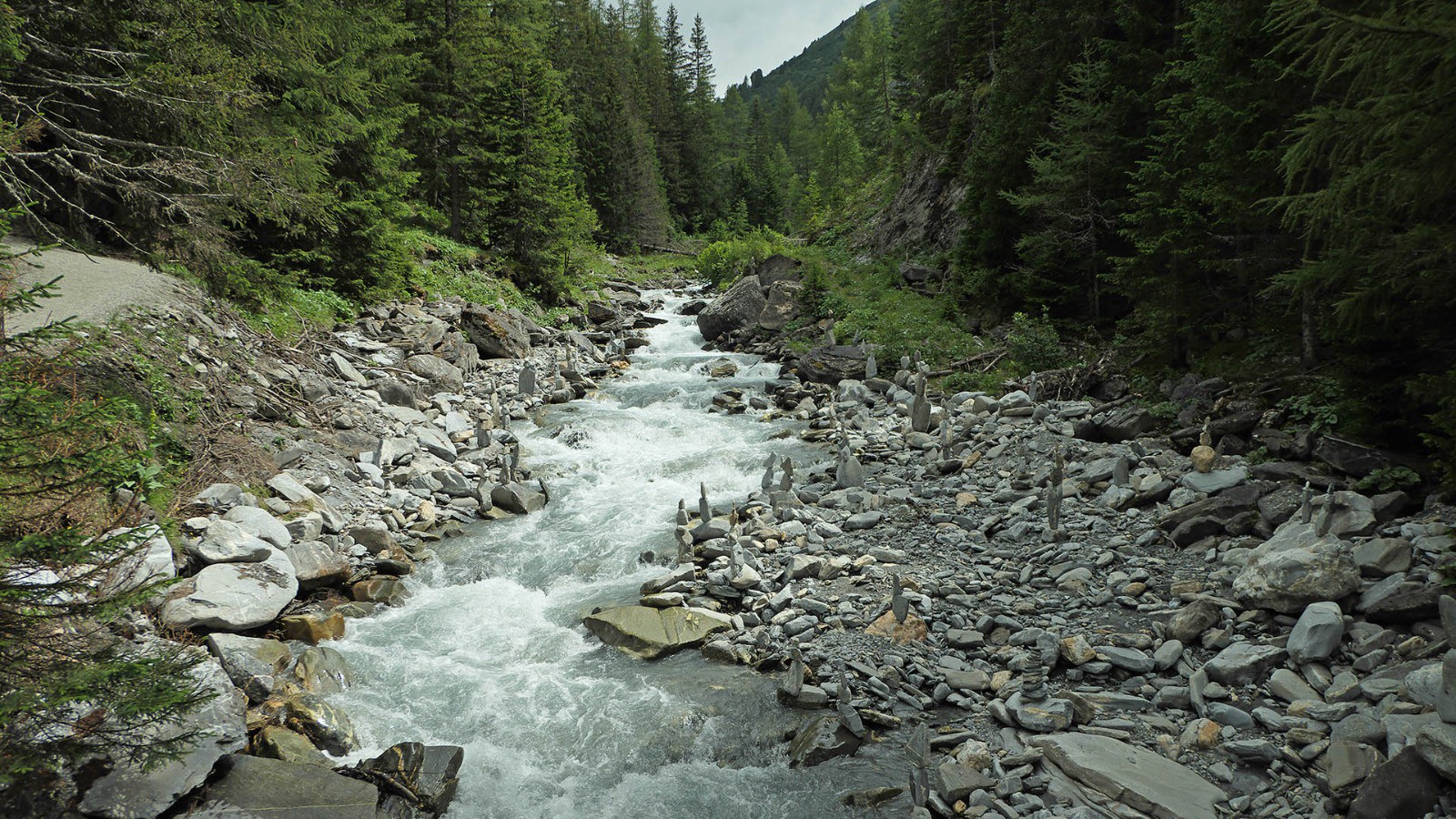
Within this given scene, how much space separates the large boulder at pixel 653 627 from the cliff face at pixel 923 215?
1824 centimetres

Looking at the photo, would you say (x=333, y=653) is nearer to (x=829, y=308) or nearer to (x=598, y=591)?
(x=598, y=591)

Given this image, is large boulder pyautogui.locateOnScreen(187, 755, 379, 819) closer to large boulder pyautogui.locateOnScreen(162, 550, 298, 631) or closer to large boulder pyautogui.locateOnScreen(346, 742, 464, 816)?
large boulder pyautogui.locateOnScreen(346, 742, 464, 816)

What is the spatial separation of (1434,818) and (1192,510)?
4.05 m

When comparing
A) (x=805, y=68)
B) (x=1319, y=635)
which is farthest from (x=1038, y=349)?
(x=805, y=68)

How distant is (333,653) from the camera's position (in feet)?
22.0

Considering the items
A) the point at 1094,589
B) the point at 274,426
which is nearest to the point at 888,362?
the point at 1094,589

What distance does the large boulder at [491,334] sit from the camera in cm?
1838

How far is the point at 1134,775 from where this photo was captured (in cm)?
454

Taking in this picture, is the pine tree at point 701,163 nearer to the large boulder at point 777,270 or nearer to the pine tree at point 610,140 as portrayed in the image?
the pine tree at point 610,140

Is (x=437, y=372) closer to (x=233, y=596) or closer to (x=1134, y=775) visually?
(x=233, y=596)

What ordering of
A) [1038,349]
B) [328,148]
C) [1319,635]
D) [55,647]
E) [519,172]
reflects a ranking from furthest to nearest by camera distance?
[519,172], [1038,349], [328,148], [1319,635], [55,647]

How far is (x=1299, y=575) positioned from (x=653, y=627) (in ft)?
19.4

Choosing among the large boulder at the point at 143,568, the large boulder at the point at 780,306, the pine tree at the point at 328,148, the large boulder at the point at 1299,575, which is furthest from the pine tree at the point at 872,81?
the large boulder at the point at 143,568

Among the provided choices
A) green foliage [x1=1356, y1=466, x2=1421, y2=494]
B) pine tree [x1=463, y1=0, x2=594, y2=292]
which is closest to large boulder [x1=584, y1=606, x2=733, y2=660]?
green foliage [x1=1356, y1=466, x2=1421, y2=494]
